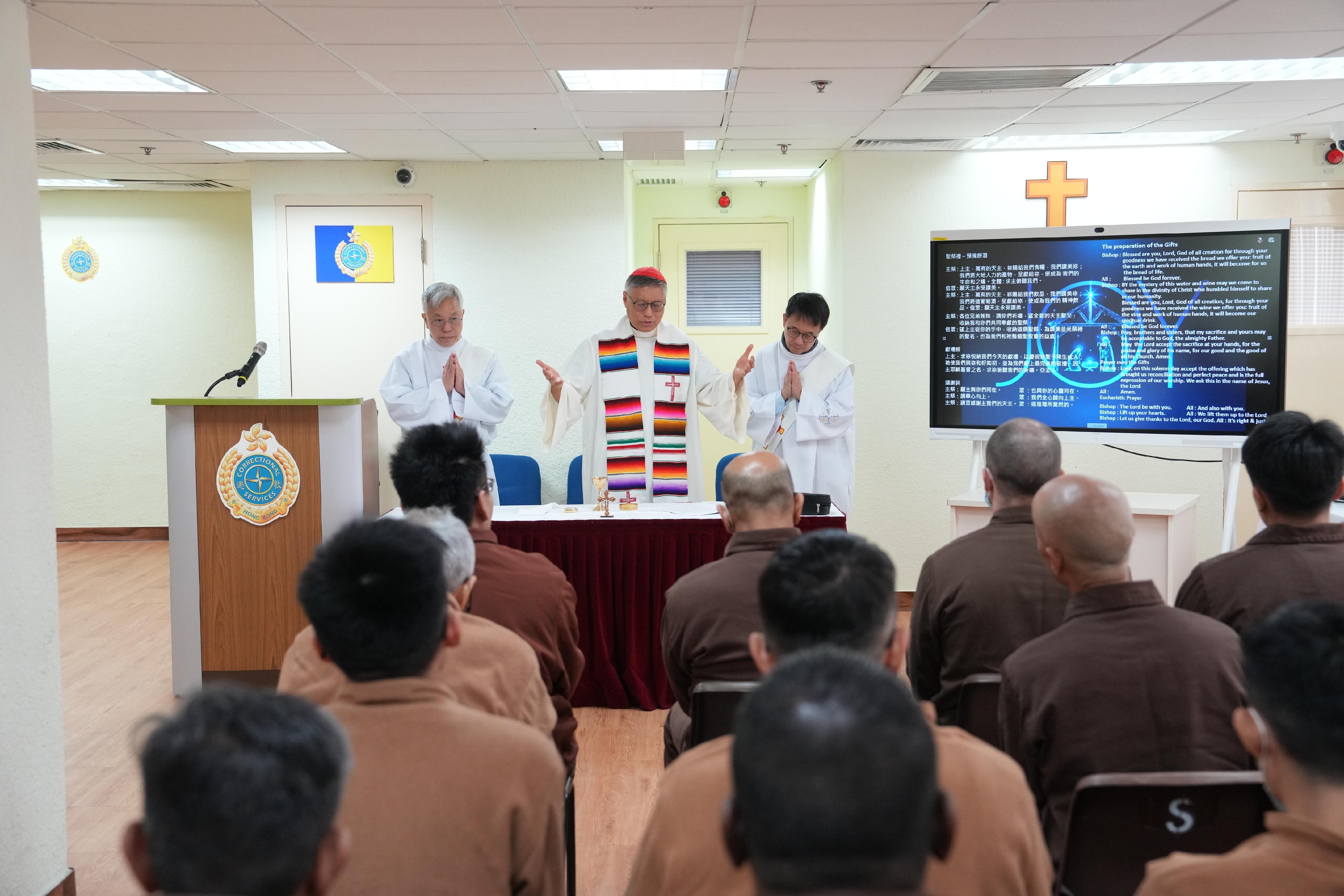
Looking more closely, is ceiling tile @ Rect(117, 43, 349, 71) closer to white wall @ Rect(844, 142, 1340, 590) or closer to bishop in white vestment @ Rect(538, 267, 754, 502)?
bishop in white vestment @ Rect(538, 267, 754, 502)

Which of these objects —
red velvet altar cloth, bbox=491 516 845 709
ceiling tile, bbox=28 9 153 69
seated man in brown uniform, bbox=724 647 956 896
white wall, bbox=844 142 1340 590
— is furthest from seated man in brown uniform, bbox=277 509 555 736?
white wall, bbox=844 142 1340 590

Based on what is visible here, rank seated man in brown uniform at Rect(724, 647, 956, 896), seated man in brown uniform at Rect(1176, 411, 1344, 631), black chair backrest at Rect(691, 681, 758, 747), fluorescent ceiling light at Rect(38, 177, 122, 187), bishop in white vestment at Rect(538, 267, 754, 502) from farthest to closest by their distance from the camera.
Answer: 1. fluorescent ceiling light at Rect(38, 177, 122, 187)
2. bishop in white vestment at Rect(538, 267, 754, 502)
3. seated man in brown uniform at Rect(1176, 411, 1344, 631)
4. black chair backrest at Rect(691, 681, 758, 747)
5. seated man in brown uniform at Rect(724, 647, 956, 896)

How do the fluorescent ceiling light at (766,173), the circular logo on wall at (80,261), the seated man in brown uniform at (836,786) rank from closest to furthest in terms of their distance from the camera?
the seated man in brown uniform at (836,786) → the fluorescent ceiling light at (766,173) → the circular logo on wall at (80,261)

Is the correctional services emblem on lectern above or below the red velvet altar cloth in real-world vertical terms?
above

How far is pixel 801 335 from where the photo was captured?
4.95 meters

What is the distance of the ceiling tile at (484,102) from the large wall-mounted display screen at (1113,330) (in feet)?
6.15

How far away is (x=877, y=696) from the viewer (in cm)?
83

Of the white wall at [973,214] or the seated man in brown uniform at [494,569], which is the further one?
the white wall at [973,214]

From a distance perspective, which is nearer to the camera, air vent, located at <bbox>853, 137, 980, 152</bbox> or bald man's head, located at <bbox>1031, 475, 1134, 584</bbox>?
bald man's head, located at <bbox>1031, 475, 1134, 584</bbox>

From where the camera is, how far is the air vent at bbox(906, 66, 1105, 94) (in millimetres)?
4172

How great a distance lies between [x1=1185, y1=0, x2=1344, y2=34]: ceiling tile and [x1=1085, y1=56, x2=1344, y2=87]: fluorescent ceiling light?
0.46m

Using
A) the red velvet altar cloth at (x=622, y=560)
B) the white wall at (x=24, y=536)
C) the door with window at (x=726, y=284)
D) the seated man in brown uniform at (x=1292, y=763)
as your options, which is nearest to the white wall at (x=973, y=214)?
the door with window at (x=726, y=284)

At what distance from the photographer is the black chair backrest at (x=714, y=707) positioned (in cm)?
197

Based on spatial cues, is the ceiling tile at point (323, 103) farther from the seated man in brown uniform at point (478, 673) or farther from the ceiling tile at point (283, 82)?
the seated man in brown uniform at point (478, 673)
